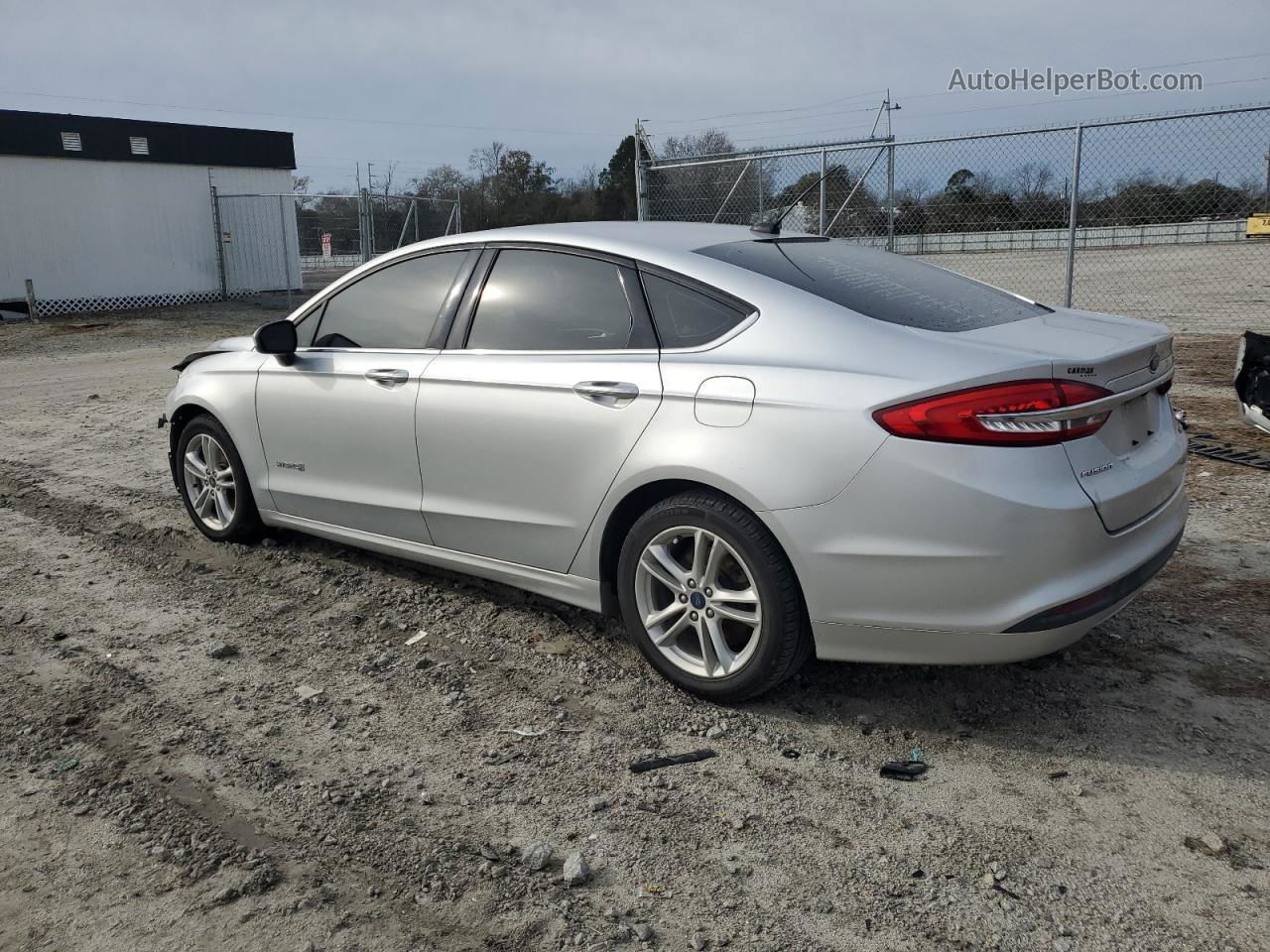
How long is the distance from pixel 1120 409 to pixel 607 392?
1.65 metres

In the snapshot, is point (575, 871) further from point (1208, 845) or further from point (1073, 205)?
point (1073, 205)

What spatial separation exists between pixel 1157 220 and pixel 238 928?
11.4 metres

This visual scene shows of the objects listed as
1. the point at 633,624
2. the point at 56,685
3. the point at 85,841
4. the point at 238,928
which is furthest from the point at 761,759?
the point at 56,685

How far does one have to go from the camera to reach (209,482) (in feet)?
17.9

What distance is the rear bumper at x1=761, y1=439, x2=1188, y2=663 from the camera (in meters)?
2.95

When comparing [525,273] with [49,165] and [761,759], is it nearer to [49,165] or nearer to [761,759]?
[761,759]

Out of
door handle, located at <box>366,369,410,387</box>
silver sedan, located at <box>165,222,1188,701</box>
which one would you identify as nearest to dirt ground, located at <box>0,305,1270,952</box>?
silver sedan, located at <box>165,222,1188,701</box>

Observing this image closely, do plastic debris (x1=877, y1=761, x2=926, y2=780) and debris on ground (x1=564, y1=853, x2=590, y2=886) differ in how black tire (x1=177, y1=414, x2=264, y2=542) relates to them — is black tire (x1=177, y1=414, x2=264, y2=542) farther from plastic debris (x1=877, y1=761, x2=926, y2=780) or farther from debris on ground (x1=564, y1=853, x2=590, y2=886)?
plastic debris (x1=877, y1=761, x2=926, y2=780)

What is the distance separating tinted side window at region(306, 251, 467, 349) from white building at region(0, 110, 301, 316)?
18067 millimetres

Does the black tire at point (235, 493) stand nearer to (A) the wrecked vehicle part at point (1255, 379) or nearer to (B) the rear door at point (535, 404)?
(B) the rear door at point (535, 404)

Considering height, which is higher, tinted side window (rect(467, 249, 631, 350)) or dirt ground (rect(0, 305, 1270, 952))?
tinted side window (rect(467, 249, 631, 350))

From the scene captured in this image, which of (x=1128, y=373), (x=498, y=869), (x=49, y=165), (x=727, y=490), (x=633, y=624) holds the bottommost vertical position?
(x=498, y=869)

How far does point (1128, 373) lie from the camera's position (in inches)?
128

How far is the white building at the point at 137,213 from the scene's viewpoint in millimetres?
21359
